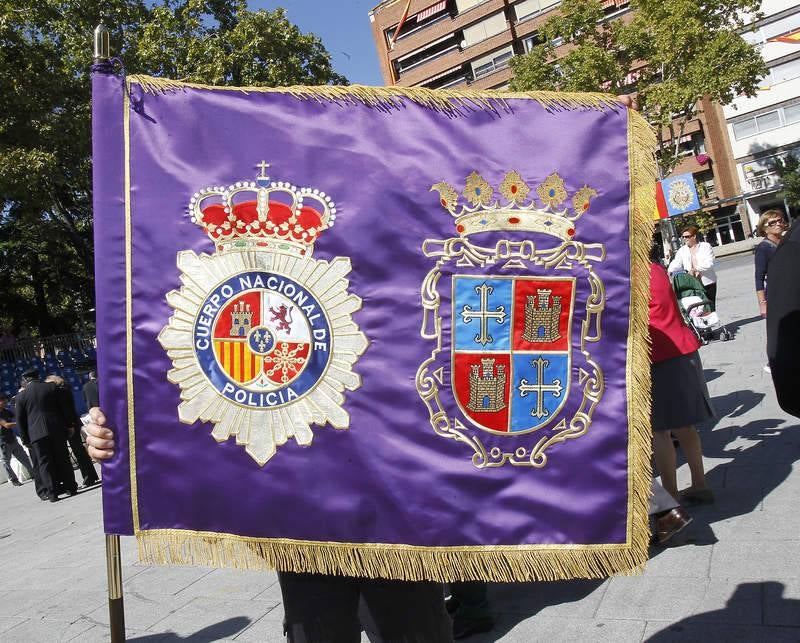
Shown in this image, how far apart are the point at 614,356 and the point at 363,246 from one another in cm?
79

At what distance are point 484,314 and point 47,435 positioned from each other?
8585 millimetres

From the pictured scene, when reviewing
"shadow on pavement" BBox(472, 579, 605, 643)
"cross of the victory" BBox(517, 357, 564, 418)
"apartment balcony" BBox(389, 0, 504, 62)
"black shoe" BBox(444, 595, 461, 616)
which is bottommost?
"shadow on pavement" BBox(472, 579, 605, 643)

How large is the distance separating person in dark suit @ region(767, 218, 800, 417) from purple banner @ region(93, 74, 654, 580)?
1.40ft

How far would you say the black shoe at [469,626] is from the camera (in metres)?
3.27

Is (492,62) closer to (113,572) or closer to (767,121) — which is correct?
(767,121)

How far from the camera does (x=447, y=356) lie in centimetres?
212

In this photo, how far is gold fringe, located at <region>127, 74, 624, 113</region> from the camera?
2.12 metres

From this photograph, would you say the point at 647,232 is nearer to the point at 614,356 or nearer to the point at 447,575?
the point at 614,356

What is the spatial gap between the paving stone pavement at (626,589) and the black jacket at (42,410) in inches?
114

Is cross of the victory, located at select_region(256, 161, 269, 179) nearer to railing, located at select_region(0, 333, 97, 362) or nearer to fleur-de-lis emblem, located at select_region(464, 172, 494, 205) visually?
fleur-de-lis emblem, located at select_region(464, 172, 494, 205)

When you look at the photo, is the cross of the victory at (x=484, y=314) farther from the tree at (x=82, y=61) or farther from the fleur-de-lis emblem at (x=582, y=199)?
the tree at (x=82, y=61)

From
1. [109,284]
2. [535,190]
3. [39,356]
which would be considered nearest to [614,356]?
[535,190]

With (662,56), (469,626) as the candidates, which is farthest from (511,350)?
(662,56)

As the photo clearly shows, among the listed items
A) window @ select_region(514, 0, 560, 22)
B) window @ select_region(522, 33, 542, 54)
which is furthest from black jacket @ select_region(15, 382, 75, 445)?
window @ select_region(514, 0, 560, 22)
